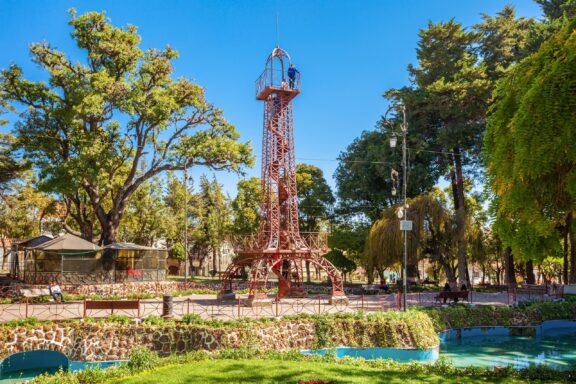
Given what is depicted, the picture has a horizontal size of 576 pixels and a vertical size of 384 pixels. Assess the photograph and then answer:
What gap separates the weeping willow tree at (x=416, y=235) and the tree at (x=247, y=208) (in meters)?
17.7

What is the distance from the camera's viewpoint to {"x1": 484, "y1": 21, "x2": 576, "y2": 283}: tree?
6254 mm

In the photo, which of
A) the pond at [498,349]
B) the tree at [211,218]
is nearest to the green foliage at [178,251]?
the tree at [211,218]

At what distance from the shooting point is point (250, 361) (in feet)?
43.1

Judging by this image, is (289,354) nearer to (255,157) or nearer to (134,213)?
(255,157)

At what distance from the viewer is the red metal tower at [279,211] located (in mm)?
24797

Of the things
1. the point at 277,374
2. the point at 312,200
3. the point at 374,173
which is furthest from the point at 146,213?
the point at 277,374

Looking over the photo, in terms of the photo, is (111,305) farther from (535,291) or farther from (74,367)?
(535,291)

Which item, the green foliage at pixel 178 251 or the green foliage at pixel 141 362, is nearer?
the green foliage at pixel 141 362

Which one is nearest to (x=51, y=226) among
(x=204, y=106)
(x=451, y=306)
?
(x=204, y=106)

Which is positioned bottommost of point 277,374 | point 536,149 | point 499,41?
point 277,374

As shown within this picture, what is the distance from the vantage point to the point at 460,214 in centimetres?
3416

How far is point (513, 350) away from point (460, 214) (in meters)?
14.9

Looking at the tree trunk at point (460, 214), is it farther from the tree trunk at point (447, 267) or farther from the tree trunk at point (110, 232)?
the tree trunk at point (110, 232)

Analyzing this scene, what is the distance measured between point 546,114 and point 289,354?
33.7ft
